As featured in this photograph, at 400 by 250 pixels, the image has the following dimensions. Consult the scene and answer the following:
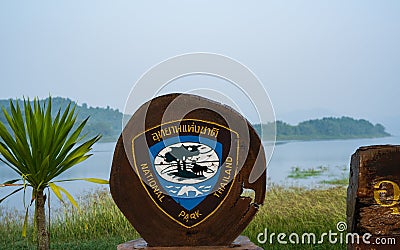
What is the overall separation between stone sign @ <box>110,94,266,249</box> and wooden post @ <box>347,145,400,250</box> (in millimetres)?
524

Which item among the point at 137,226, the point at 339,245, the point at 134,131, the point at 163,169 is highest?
the point at 134,131

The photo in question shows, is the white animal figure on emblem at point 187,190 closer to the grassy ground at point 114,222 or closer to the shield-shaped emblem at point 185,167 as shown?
the shield-shaped emblem at point 185,167

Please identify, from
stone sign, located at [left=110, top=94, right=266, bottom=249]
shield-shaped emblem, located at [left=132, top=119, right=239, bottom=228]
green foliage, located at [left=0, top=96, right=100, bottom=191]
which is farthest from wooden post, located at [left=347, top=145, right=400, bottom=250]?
green foliage, located at [left=0, top=96, right=100, bottom=191]

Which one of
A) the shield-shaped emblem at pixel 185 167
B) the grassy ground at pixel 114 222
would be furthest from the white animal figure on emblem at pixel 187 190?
the grassy ground at pixel 114 222

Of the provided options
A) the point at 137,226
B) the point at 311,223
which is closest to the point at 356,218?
the point at 137,226

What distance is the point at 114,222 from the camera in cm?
529

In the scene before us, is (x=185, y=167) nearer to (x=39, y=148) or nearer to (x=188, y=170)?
(x=188, y=170)

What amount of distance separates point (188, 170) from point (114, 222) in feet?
7.60

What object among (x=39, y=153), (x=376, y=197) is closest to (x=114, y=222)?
(x=39, y=153)

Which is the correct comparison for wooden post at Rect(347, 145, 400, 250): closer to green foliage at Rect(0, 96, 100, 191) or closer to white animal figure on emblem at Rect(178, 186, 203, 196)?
white animal figure on emblem at Rect(178, 186, 203, 196)

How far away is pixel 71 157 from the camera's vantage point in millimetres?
3912

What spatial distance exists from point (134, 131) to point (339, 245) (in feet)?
7.74

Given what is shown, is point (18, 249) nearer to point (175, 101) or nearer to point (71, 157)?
point (71, 157)

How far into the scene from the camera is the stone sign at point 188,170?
10.4 feet
